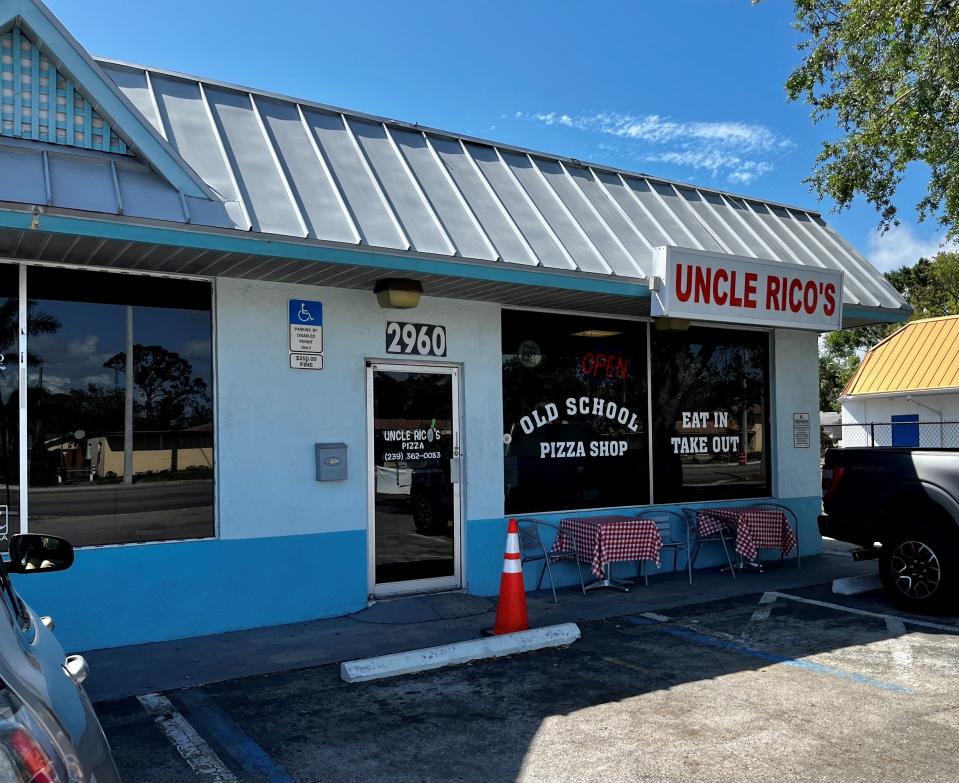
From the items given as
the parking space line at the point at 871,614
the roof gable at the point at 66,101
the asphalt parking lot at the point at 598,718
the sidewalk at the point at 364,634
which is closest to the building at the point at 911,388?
the parking space line at the point at 871,614

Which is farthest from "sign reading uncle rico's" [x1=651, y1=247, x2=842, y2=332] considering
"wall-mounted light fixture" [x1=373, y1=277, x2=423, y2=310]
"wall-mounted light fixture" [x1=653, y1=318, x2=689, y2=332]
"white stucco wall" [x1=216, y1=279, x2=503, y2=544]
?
"wall-mounted light fixture" [x1=373, y1=277, x2=423, y2=310]

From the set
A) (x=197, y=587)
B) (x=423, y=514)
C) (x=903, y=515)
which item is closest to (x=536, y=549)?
(x=423, y=514)

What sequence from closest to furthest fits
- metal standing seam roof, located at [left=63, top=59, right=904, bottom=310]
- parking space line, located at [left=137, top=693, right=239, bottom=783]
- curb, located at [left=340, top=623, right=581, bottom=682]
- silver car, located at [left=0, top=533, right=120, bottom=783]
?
silver car, located at [left=0, top=533, right=120, bottom=783]
parking space line, located at [left=137, top=693, right=239, bottom=783]
curb, located at [left=340, top=623, right=581, bottom=682]
metal standing seam roof, located at [left=63, top=59, right=904, bottom=310]

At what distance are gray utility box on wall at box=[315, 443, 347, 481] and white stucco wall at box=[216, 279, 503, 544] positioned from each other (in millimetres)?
71

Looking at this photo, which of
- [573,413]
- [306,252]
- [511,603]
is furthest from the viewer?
[573,413]

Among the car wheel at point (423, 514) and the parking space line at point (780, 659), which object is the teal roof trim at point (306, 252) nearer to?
the car wheel at point (423, 514)

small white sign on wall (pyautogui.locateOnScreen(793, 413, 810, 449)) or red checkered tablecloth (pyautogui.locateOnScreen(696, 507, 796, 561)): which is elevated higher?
small white sign on wall (pyautogui.locateOnScreen(793, 413, 810, 449))

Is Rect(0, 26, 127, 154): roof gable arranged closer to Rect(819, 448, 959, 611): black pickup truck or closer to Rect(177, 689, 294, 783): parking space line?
Rect(177, 689, 294, 783): parking space line

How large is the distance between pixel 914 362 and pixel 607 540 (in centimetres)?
1968

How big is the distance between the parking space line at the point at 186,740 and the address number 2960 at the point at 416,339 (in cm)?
372

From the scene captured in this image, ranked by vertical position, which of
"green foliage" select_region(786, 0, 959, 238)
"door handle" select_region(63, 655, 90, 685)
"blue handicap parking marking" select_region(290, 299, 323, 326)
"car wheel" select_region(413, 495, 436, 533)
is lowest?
"car wheel" select_region(413, 495, 436, 533)

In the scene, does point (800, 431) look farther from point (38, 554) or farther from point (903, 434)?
point (903, 434)

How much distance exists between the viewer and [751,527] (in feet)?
30.1

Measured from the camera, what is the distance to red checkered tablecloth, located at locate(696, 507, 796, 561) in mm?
9133
